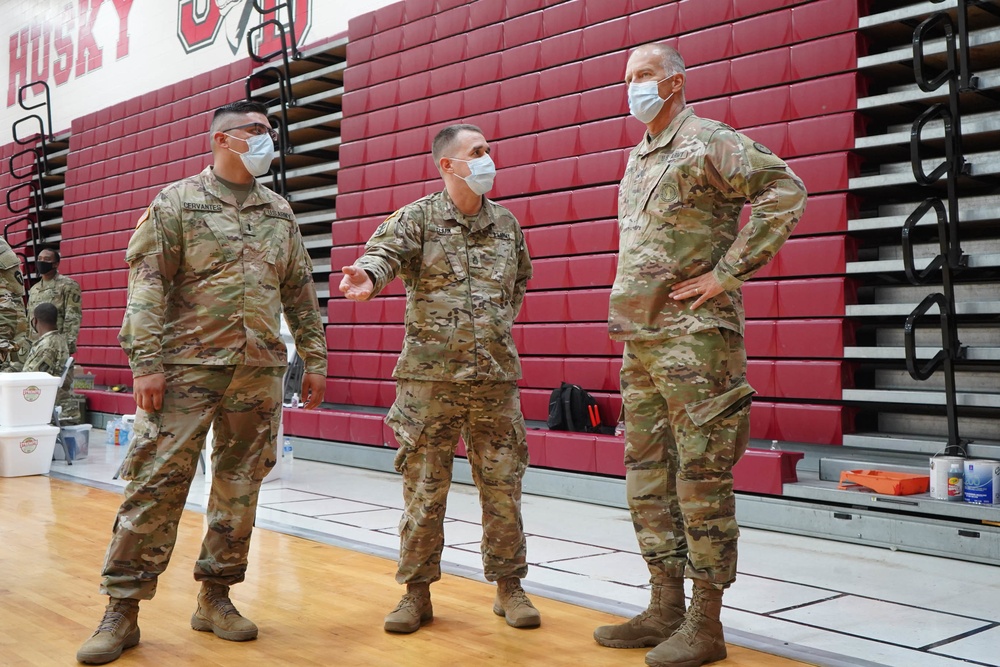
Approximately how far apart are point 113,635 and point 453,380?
1.18m

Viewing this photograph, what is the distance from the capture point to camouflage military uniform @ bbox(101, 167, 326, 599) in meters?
2.55

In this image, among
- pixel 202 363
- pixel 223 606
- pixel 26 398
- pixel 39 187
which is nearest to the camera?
pixel 202 363

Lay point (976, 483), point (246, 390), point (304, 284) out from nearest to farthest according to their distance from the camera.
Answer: point (246, 390), point (304, 284), point (976, 483)

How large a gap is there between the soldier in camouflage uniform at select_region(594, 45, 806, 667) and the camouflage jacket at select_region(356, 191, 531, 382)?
0.42 metres

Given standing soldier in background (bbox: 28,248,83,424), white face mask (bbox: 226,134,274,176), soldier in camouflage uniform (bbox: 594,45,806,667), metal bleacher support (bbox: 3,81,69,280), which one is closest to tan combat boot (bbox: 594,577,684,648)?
soldier in camouflage uniform (bbox: 594,45,806,667)

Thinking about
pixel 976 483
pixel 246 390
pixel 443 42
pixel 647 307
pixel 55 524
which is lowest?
pixel 55 524

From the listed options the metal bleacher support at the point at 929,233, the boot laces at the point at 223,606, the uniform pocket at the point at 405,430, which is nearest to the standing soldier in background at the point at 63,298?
the boot laces at the point at 223,606

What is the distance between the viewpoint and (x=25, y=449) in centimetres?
628

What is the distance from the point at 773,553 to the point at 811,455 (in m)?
1.03

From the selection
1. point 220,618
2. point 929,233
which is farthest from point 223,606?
point 929,233

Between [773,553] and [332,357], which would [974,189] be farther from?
[332,357]

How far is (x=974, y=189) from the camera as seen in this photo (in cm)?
459

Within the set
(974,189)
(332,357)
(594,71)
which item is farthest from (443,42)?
(974,189)

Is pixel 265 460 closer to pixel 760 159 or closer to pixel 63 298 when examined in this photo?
pixel 760 159
